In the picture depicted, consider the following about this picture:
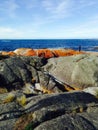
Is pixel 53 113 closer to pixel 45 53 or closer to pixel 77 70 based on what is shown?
pixel 77 70

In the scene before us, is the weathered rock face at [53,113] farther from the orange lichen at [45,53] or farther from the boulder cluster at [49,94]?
the orange lichen at [45,53]

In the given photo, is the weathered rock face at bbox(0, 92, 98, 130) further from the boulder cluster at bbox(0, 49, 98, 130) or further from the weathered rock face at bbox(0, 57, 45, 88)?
the weathered rock face at bbox(0, 57, 45, 88)

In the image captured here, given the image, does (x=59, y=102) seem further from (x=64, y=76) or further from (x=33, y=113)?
(x=64, y=76)

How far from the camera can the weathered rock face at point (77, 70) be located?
25828mm

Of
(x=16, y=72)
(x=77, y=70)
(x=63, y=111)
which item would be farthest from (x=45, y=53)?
(x=63, y=111)

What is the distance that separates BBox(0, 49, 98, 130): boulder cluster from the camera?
45.8 ft

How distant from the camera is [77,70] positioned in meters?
26.5

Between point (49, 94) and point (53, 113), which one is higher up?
point (53, 113)

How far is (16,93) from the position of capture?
62.1 feet

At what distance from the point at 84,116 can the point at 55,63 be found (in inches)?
579

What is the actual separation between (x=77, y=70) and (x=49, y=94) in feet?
27.2

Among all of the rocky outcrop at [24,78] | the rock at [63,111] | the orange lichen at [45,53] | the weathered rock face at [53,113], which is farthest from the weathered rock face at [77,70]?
the weathered rock face at [53,113]

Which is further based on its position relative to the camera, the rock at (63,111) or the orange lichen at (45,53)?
the orange lichen at (45,53)

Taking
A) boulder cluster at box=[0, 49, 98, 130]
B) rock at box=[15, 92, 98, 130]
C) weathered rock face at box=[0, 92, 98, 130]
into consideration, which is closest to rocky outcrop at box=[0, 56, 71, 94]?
boulder cluster at box=[0, 49, 98, 130]
